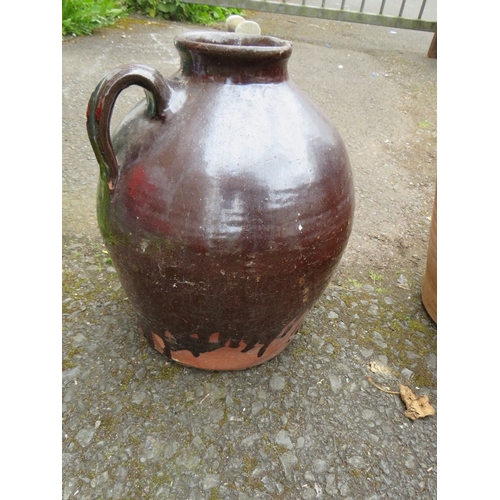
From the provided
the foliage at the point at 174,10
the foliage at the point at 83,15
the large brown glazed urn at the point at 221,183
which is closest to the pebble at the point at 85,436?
the large brown glazed urn at the point at 221,183

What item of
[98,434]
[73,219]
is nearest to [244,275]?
[98,434]

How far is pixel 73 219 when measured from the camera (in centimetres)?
271

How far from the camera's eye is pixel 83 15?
5.10 m

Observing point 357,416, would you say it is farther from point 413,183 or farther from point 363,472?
point 413,183

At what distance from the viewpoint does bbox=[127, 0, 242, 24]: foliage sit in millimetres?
6172

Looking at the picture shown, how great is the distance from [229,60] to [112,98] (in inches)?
13.8

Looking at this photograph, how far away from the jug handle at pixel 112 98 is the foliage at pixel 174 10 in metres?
5.51

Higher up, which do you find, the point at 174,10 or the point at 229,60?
the point at 229,60

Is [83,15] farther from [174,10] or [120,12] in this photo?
[174,10]

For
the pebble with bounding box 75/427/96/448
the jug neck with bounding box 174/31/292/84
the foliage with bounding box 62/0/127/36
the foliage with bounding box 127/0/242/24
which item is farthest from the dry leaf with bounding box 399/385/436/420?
the foliage with bounding box 127/0/242/24

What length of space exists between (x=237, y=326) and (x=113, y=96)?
82cm

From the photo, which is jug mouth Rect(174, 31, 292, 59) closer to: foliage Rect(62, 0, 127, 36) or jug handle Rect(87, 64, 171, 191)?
jug handle Rect(87, 64, 171, 191)

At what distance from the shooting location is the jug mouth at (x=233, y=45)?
133 cm

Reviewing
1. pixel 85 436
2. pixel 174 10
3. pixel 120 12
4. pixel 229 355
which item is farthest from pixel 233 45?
pixel 174 10
